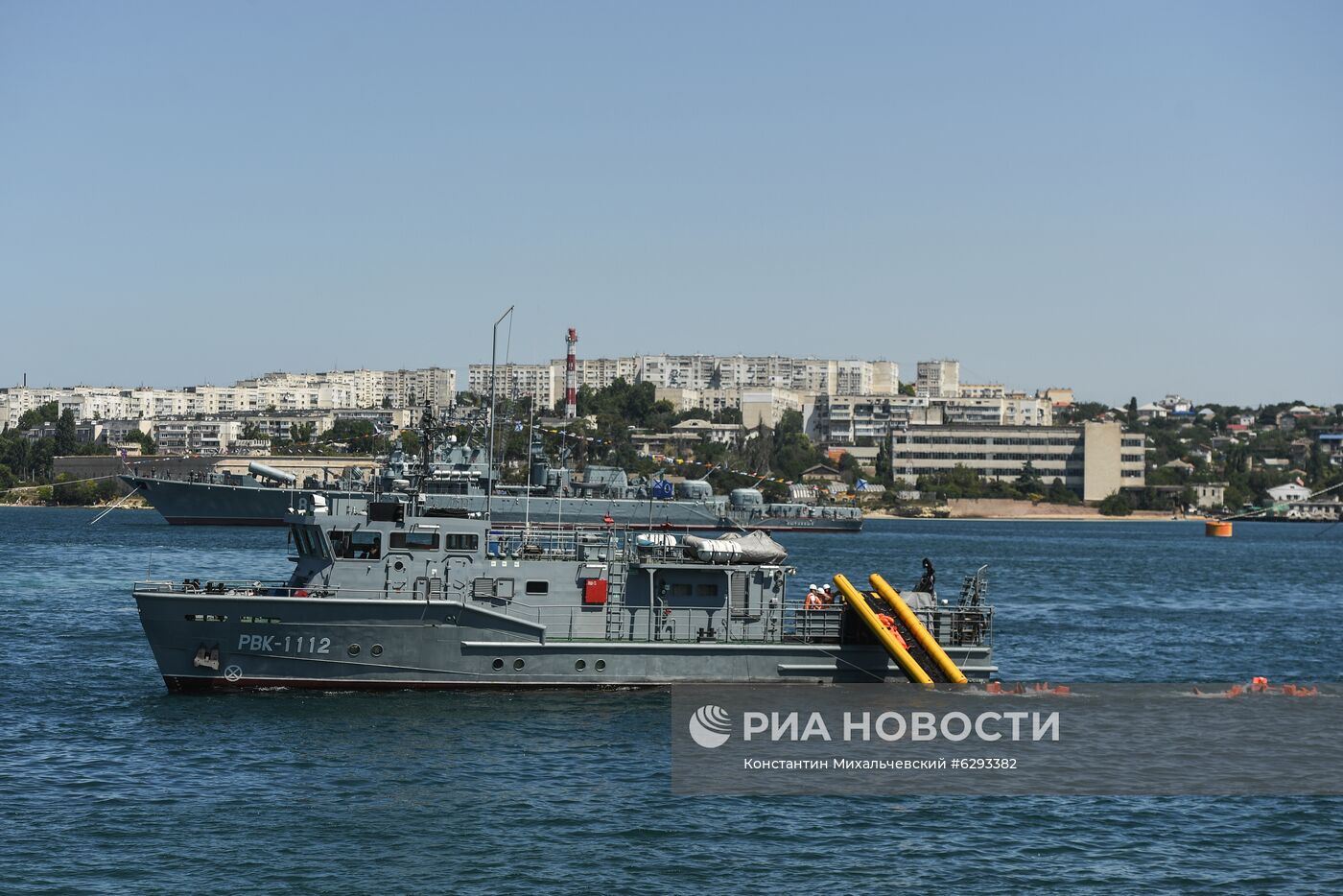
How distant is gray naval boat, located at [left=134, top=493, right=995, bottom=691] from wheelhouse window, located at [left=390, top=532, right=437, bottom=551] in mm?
34

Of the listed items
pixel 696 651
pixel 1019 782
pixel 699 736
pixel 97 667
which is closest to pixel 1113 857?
pixel 1019 782

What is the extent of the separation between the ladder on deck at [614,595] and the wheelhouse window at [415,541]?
418 centimetres

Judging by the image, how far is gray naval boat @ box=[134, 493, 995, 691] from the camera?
33750 mm

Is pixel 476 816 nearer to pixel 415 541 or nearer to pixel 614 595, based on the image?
pixel 614 595

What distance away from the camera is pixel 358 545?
35000 millimetres

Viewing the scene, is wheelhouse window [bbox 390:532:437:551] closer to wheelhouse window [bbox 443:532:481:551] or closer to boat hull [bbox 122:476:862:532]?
wheelhouse window [bbox 443:532:481:551]

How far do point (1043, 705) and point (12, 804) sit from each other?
22.2 m

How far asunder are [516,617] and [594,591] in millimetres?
1963

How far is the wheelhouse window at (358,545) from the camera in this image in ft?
115

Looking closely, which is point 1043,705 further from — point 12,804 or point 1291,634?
point 1291,634

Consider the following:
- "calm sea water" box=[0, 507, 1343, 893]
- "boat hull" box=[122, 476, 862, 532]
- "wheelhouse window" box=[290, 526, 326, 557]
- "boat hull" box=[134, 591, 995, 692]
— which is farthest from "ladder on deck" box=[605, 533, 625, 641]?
"boat hull" box=[122, 476, 862, 532]

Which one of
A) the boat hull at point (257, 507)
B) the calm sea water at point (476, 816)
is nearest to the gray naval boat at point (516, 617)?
the calm sea water at point (476, 816)

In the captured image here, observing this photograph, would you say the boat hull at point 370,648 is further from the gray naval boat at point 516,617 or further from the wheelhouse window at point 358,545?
the wheelhouse window at point 358,545

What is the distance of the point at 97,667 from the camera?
4003 cm
